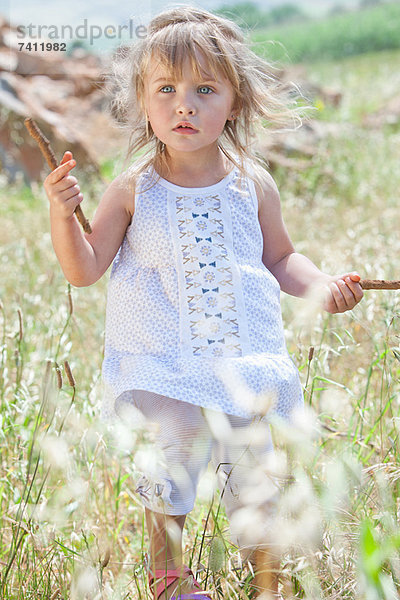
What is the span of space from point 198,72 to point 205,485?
950 millimetres

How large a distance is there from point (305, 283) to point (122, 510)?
0.91 m

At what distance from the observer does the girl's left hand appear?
1810mm

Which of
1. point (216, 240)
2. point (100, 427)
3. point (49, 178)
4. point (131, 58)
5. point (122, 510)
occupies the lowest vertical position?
point (122, 510)

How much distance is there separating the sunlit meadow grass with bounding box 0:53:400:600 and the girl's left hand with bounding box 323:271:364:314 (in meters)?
0.07

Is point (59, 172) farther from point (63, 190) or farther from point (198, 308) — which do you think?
point (198, 308)

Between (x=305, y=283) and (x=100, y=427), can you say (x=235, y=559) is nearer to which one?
(x=100, y=427)

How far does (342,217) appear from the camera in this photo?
220 inches

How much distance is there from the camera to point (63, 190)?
66.6 inches

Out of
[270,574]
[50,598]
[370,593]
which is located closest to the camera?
[370,593]

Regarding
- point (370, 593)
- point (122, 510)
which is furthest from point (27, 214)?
point (370, 593)

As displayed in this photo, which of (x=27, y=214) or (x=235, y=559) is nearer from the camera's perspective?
(x=235, y=559)

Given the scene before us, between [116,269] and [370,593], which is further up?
[116,269]

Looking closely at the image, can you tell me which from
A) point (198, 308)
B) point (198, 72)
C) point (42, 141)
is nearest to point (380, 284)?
point (198, 308)

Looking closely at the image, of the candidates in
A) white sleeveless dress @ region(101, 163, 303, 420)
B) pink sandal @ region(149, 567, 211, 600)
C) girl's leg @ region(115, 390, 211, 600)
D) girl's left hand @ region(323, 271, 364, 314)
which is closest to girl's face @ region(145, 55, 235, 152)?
white sleeveless dress @ region(101, 163, 303, 420)
